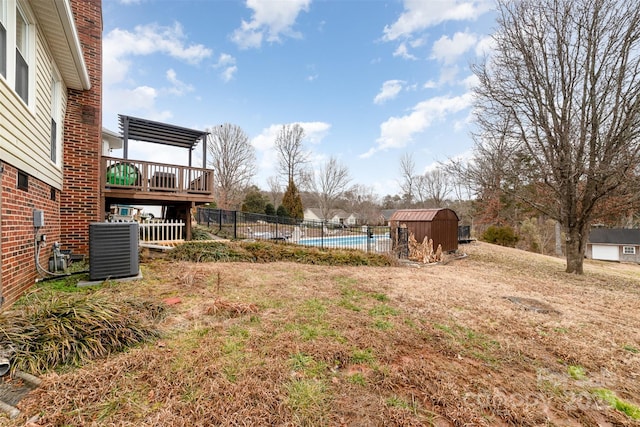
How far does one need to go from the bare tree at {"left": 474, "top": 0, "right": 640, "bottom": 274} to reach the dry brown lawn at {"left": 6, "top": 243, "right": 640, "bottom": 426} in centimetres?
537

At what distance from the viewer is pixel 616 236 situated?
98.2ft

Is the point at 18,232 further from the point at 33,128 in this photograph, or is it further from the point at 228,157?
the point at 228,157

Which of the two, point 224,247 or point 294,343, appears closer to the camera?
point 294,343

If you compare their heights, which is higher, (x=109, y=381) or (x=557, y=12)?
(x=557, y=12)

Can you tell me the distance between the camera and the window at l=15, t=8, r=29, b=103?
3.69 metres

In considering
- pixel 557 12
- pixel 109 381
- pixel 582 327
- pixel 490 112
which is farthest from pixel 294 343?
pixel 557 12

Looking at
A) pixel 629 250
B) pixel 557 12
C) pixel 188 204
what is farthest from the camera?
pixel 629 250

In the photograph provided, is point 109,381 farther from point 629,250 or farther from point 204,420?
point 629,250

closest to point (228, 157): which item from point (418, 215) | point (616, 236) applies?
point (418, 215)

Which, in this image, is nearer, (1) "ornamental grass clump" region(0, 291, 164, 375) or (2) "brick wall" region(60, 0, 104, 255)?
(1) "ornamental grass clump" region(0, 291, 164, 375)

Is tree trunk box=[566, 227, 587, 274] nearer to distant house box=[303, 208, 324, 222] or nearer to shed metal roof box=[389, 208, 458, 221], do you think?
shed metal roof box=[389, 208, 458, 221]

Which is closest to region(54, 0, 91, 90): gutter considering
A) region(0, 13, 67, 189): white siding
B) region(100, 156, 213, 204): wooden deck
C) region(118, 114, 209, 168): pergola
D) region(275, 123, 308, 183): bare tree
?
region(0, 13, 67, 189): white siding

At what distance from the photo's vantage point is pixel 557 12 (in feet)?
28.1

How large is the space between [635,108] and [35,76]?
44.9ft
